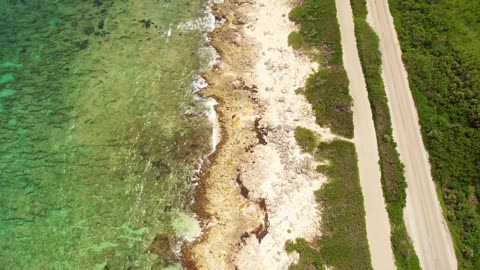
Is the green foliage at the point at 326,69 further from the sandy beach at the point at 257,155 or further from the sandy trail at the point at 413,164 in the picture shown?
the sandy trail at the point at 413,164

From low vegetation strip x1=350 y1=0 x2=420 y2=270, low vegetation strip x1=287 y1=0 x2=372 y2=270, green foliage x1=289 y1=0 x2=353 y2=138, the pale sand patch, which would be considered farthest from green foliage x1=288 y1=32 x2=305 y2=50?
low vegetation strip x1=350 y1=0 x2=420 y2=270

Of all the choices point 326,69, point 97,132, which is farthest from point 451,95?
point 97,132

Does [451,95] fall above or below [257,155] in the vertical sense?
above

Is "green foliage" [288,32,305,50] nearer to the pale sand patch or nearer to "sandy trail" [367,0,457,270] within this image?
the pale sand patch

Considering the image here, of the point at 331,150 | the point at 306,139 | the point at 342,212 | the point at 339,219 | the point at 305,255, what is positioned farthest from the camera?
the point at 306,139

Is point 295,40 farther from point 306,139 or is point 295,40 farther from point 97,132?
point 97,132

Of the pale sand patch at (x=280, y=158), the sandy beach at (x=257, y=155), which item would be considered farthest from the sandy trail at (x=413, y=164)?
the sandy beach at (x=257, y=155)
